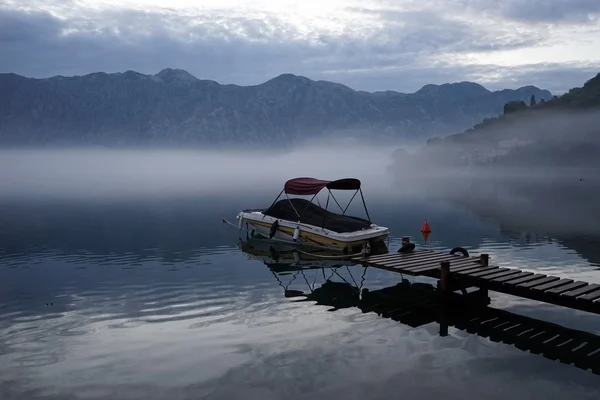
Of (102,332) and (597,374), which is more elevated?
(102,332)

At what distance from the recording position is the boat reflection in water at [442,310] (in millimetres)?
19016

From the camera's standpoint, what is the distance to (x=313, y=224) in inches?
1599

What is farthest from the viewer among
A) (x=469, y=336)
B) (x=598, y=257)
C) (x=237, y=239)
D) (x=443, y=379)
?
(x=237, y=239)

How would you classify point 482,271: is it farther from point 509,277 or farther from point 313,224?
point 313,224

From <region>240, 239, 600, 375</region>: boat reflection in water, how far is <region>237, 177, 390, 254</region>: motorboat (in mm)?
3223

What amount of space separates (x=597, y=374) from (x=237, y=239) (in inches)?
1344

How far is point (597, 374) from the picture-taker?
16.6 metres

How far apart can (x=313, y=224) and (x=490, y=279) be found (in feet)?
62.5

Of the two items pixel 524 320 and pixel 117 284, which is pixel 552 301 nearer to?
pixel 524 320

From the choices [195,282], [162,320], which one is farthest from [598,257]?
[162,320]

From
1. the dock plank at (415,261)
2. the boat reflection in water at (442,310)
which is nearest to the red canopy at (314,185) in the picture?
the boat reflection in water at (442,310)

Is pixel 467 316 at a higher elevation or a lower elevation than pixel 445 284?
lower

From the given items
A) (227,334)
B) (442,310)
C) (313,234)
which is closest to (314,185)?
(313,234)

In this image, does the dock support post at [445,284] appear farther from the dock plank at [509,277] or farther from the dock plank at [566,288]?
the dock plank at [566,288]
